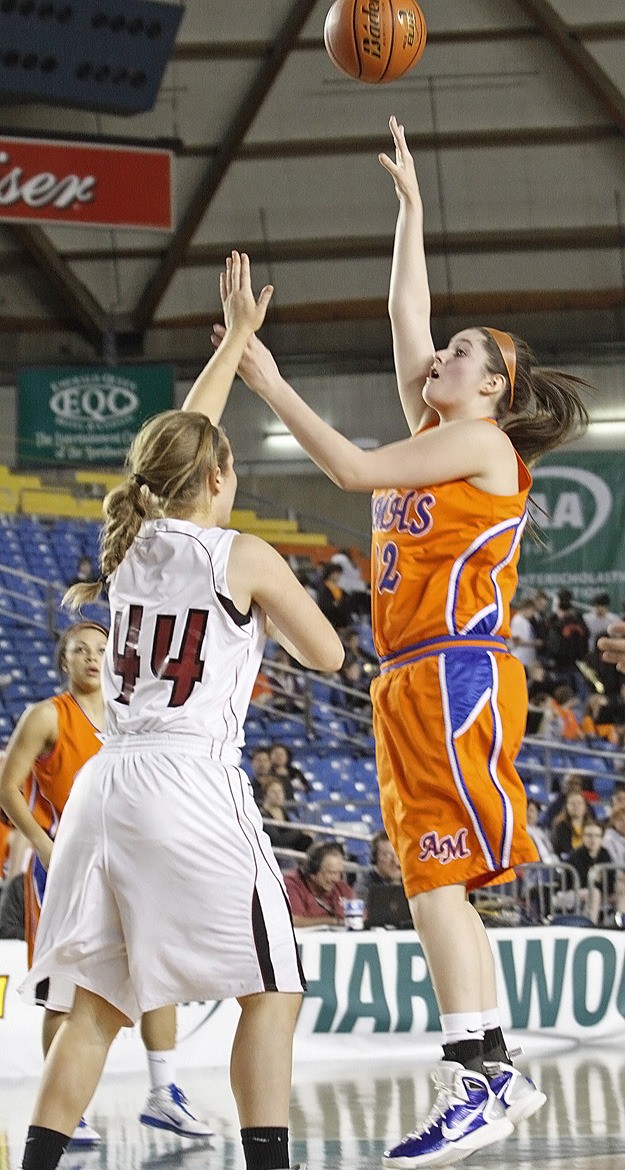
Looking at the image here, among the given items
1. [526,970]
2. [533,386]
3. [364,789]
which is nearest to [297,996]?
[533,386]

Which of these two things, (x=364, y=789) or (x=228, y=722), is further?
(x=364, y=789)

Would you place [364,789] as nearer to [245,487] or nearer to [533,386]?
[245,487]

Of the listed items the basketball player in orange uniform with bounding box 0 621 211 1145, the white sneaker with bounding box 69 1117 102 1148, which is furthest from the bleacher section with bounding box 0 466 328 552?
the white sneaker with bounding box 69 1117 102 1148

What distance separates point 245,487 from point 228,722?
1815 cm

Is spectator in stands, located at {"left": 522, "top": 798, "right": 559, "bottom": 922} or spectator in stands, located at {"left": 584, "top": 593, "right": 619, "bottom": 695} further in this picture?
spectator in stands, located at {"left": 584, "top": 593, "right": 619, "bottom": 695}

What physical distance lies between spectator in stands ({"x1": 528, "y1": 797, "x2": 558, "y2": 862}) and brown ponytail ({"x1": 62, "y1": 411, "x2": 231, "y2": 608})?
7050mm

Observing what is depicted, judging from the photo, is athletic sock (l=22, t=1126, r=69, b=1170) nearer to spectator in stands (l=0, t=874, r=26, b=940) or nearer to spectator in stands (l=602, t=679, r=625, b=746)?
spectator in stands (l=0, t=874, r=26, b=940)

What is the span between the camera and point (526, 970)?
7.55m

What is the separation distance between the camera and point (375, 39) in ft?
19.0

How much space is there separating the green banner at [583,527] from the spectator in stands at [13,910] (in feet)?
39.1

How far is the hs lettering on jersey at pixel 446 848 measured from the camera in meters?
3.62

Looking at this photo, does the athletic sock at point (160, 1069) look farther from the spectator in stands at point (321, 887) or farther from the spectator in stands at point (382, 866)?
the spectator in stands at point (382, 866)

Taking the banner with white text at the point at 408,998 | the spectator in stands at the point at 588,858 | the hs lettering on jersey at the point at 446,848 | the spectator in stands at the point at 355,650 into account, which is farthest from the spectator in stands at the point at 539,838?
the hs lettering on jersey at the point at 446,848

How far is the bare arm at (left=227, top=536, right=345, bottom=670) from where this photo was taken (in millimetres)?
3109
